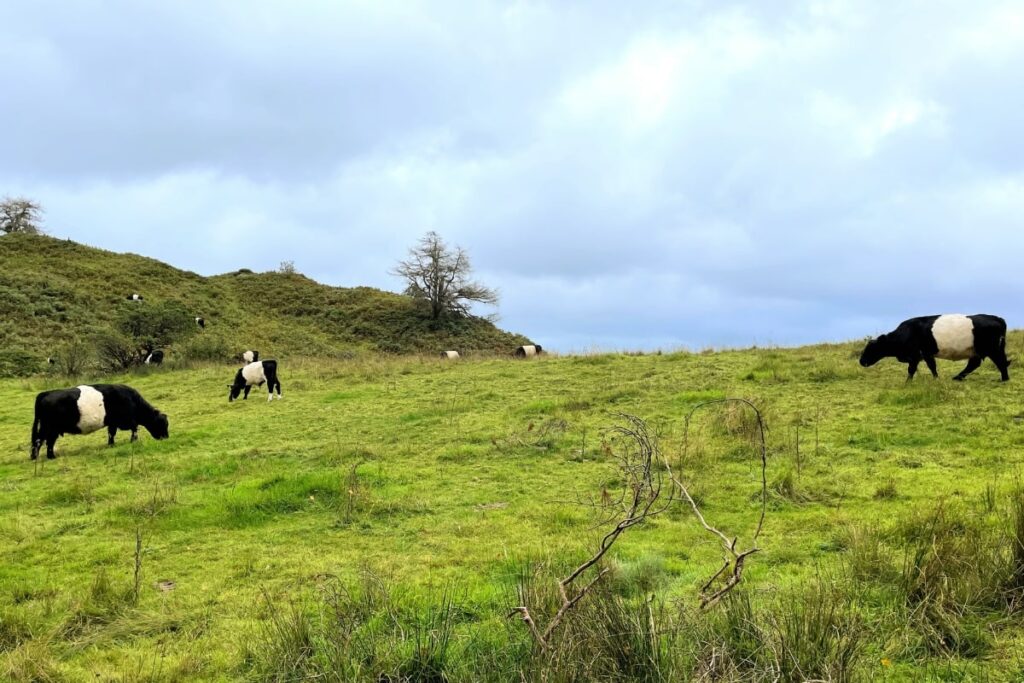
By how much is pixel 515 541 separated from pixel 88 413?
35.3 ft

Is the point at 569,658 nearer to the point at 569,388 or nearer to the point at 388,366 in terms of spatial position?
the point at 569,388

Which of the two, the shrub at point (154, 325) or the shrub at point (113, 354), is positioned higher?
the shrub at point (154, 325)

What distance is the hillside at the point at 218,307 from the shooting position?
38188mm

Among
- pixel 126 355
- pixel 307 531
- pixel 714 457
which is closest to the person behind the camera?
pixel 307 531

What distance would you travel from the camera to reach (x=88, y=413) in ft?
43.9

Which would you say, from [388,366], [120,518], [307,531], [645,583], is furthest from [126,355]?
[645,583]

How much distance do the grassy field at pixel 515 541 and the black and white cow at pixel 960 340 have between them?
1.65 feet

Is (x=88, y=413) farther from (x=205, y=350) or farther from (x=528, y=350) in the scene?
(x=528, y=350)

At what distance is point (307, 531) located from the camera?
315 inches

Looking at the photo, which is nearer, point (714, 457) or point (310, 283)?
point (714, 457)

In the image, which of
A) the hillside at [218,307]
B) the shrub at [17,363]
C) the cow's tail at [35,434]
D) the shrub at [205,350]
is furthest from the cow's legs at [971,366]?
the shrub at [17,363]

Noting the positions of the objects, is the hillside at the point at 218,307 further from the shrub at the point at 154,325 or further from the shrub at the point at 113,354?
the shrub at the point at 113,354

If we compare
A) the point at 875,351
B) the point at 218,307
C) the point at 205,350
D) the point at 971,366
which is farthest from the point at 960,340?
the point at 218,307

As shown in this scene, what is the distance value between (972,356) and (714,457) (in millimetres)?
7927
